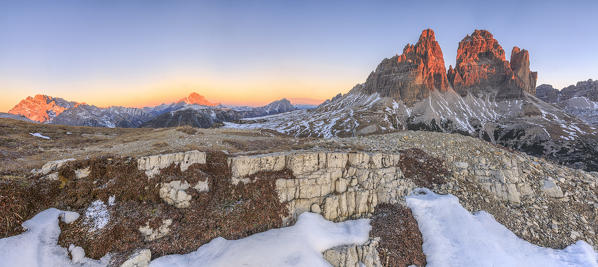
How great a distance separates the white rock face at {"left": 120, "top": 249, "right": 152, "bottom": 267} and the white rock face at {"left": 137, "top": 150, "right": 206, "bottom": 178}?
199 inches

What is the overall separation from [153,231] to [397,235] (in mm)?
14188

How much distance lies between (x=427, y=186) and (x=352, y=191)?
21.9ft

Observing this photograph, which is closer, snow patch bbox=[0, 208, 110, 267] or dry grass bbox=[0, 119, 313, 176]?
snow patch bbox=[0, 208, 110, 267]

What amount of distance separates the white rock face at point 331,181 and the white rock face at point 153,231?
461 centimetres

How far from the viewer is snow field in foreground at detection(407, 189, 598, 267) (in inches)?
510

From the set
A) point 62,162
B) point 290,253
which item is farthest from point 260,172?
point 62,162

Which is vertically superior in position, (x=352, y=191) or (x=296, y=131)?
(x=352, y=191)

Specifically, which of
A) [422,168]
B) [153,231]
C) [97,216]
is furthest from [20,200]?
[422,168]

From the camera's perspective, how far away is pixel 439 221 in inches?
596

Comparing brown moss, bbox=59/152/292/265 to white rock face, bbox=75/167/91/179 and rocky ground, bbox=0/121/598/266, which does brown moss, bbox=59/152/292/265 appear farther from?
white rock face, bbox=75/167/91/179

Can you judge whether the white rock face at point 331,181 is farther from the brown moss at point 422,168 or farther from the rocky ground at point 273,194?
the brown moss at point 422,168

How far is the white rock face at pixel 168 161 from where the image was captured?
14.4m

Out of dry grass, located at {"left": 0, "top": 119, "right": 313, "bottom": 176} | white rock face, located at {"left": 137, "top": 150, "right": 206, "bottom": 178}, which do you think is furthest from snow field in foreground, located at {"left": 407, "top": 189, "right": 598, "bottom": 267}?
white rock face, located at {"left": 137, "top": 150, "right": 206, "bottom": 178}

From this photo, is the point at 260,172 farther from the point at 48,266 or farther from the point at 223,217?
the point at 48,266
